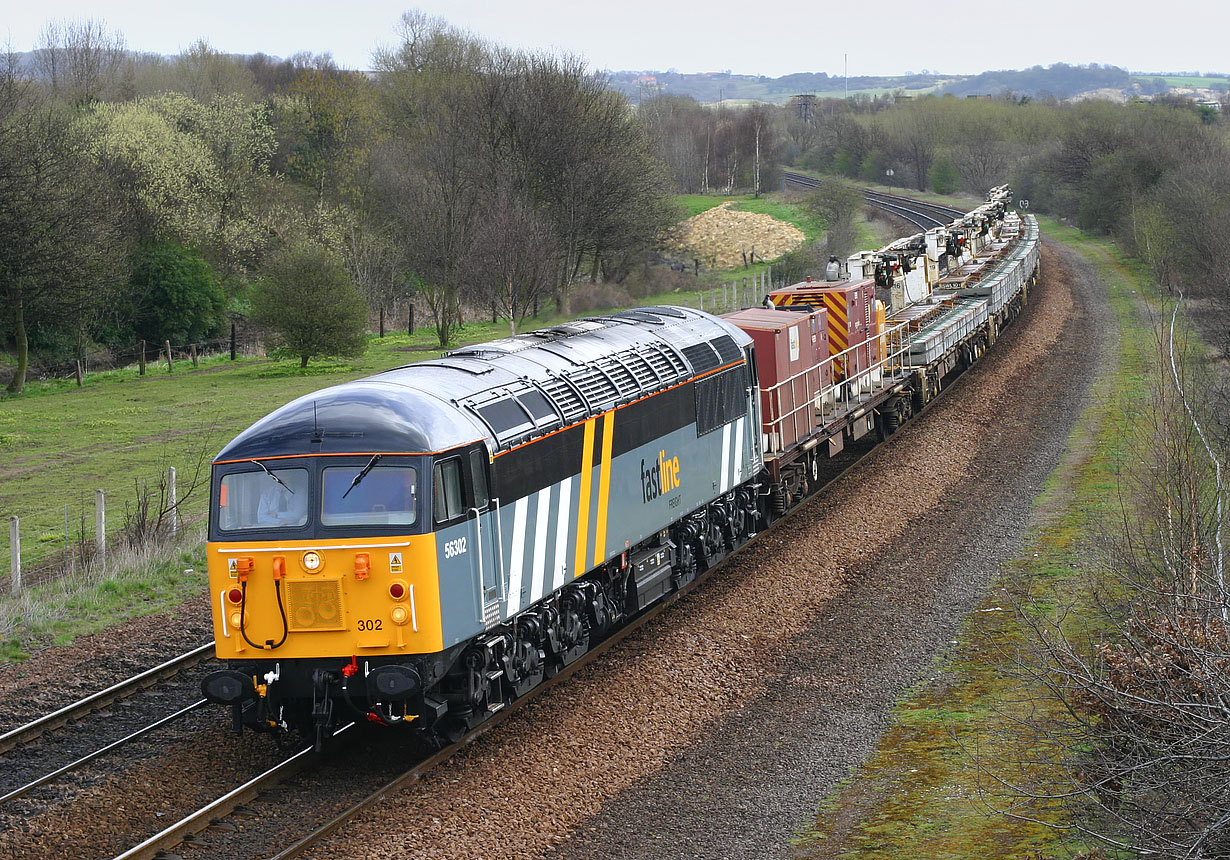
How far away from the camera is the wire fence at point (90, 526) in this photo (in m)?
20.3

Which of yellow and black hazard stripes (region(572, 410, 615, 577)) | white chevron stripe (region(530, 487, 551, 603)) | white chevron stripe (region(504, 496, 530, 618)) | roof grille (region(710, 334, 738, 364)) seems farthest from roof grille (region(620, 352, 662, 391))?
white chevron stripe (region(504, 496, 530, 618))

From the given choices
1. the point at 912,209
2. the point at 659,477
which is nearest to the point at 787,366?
A: the point at 659,477

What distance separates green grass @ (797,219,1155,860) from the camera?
11.0 metres

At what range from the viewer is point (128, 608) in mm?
18125

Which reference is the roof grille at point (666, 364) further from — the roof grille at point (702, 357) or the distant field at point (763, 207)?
the distant field at point (763, 207)

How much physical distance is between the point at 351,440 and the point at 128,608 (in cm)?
807

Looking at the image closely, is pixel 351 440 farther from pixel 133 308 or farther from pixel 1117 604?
pixel 133 308

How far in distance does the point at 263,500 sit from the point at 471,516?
2.01m

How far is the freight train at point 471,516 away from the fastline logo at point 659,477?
0.04 m

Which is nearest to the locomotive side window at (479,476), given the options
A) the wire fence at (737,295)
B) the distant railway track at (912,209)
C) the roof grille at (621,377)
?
the roof grille at (621,377)

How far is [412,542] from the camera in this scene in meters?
11.7

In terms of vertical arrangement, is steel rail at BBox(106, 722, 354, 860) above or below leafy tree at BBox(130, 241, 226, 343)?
below

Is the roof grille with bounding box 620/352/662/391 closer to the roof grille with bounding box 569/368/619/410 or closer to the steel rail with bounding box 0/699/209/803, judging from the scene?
the roof grille with bounding box 569/368/619/410

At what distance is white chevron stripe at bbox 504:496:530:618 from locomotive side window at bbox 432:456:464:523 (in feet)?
3.69
